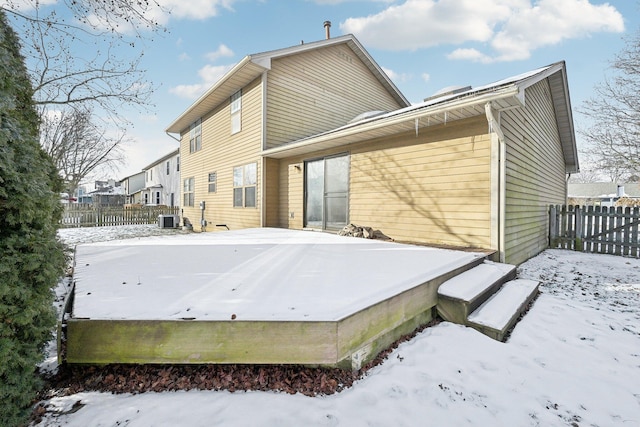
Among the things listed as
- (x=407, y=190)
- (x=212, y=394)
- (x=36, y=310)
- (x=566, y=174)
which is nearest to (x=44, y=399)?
(x=36, y=310)

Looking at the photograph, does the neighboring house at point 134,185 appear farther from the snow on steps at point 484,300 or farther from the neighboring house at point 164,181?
the snow on steps at point 484,300

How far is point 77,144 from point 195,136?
7425 mm

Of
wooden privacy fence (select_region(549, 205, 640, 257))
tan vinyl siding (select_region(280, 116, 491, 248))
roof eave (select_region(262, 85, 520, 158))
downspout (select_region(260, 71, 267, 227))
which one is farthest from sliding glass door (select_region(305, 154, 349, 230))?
wooden privacy fence (select_region(549, 205, 640, 257))

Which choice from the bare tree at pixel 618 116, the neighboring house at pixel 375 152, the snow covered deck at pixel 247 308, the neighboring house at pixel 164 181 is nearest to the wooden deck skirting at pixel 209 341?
the snow covered deck at pixel 247 308

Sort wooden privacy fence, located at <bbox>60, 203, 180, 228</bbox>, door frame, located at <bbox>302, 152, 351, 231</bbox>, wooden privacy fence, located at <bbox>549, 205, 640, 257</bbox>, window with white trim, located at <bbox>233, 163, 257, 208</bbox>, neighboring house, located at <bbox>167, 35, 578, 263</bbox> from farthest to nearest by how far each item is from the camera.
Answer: wooden privacy fence, located at <bbox>60, 203, 180, 228</bbox> → window with white trim, located at <bbox>233, 163, 257, 208</bbox> → door frame, located at <bbox>302, 152, 351, 231</bbox> → wooden privacy fence, located at <bbox>549, 205, 640, 257</bbox> → neighboring house, located at <bbox>167, 35, 578, 263</bbox>

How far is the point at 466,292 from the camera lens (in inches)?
120

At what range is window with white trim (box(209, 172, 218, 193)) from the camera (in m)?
11.1

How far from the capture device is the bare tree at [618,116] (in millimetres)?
10758

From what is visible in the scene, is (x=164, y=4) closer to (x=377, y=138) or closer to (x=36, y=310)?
(x=36, y=310)

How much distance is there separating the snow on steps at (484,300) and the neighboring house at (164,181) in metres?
21.4

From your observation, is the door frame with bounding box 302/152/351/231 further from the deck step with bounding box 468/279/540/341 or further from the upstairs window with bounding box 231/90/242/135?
the deck step with bounding box 468/279/540/341

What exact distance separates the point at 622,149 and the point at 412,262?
43.9ft

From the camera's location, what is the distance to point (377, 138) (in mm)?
6238

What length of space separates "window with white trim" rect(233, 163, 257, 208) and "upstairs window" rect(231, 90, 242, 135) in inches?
53.2
